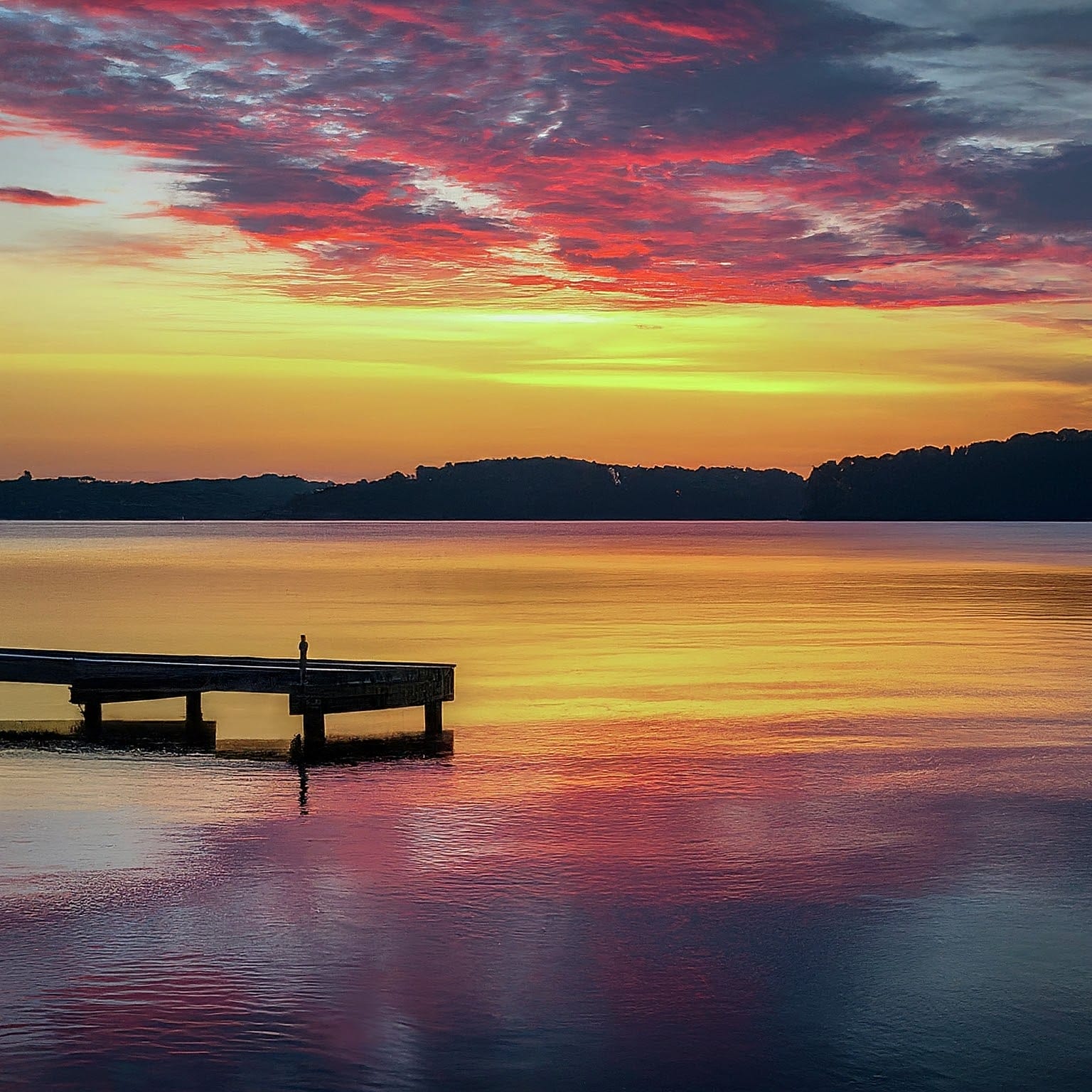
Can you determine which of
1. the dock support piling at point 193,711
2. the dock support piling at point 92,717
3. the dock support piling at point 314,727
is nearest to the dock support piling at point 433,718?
the dock support piling at point 314,727

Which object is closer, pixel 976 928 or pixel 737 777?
pixel 976 928

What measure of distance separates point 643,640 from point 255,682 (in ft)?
89.3

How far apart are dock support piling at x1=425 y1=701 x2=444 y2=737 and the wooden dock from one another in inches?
0.6

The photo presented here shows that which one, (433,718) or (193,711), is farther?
(193,711)

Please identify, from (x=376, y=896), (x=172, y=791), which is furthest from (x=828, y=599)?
(x=376, y=896)

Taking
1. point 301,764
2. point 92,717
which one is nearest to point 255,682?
point 301,764

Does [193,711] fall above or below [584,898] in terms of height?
above

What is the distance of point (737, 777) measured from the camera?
80.1ft

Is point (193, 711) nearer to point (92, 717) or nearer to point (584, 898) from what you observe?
point (92, 717)

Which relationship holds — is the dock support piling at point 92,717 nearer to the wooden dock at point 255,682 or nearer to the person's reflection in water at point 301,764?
the wooden dock at point 255,682

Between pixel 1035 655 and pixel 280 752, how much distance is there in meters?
29.2

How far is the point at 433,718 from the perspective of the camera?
30.1m

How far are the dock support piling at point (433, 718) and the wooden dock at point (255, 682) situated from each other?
2 cm

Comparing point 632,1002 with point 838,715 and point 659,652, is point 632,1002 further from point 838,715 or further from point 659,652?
point 659,652
